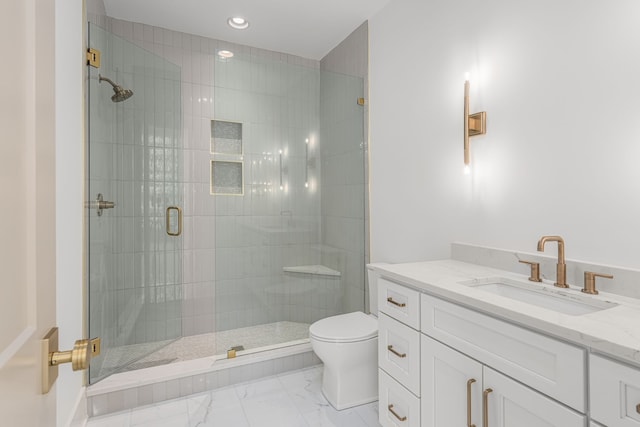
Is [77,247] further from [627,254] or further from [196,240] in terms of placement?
[627,254]

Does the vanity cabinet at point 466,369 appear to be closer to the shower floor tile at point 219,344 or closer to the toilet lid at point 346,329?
the toilet lid at point 346,329

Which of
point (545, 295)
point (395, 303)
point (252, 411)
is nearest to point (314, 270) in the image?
point (252, 411)

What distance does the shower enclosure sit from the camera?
2.28m

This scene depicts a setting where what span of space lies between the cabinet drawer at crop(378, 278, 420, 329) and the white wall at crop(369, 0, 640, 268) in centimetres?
56

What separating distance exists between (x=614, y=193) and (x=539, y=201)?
269mm

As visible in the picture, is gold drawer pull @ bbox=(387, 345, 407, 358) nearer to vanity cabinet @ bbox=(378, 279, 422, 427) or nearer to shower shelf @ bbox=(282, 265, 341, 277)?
vanity cabinet @ bbox=(378, 279, 422, 427)

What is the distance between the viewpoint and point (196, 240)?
9.45 feet

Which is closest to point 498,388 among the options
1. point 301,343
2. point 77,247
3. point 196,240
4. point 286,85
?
point 301,343

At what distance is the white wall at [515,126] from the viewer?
4.05 ft

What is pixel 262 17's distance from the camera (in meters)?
2.60

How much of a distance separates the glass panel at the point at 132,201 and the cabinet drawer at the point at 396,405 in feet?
5.37

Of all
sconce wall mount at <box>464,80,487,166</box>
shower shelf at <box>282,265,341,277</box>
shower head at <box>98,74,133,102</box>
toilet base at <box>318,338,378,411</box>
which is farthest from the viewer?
shower shelf at <box>282,265,341,277</box>

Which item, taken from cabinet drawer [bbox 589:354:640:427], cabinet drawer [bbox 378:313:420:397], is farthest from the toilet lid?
cabinet drawer [bbox 589:354:640:427]

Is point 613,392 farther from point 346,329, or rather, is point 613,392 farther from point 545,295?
point 346,329
